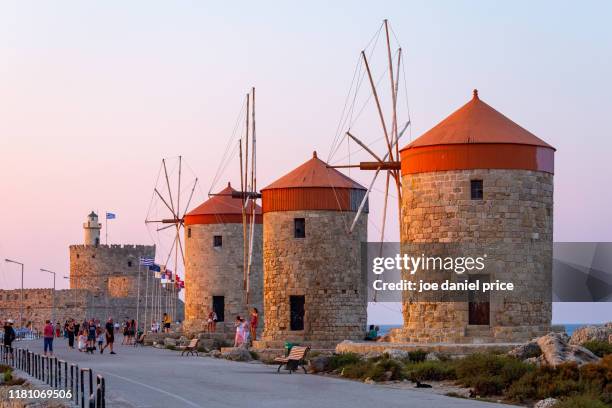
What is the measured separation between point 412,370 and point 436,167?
8578 mm

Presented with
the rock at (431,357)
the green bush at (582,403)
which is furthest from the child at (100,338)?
the green bush at (582,403)

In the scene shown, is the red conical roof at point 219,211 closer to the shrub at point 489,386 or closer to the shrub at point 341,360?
the shrub at point 341,360

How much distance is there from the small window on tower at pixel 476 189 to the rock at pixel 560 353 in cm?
827

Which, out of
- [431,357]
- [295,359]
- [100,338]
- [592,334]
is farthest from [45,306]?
[592,334]

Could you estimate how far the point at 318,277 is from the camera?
145 ft

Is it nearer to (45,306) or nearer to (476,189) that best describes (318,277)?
(476,189)

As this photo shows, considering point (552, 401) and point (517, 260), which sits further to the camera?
point (517, 260)

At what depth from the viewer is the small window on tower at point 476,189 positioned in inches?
1307

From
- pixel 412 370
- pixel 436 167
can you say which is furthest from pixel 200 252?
pixel 412 370

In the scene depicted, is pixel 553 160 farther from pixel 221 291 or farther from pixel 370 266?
pixel 221 291

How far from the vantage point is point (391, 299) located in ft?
127

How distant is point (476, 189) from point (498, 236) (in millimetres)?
1445

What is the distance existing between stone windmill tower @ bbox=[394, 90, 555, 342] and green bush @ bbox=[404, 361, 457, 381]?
6609 mm

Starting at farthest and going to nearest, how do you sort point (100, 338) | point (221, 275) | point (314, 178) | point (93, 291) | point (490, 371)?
point (93, 291) < point (221, 275) < point (100, 338) < point (314, 178) < point (490, 371)
